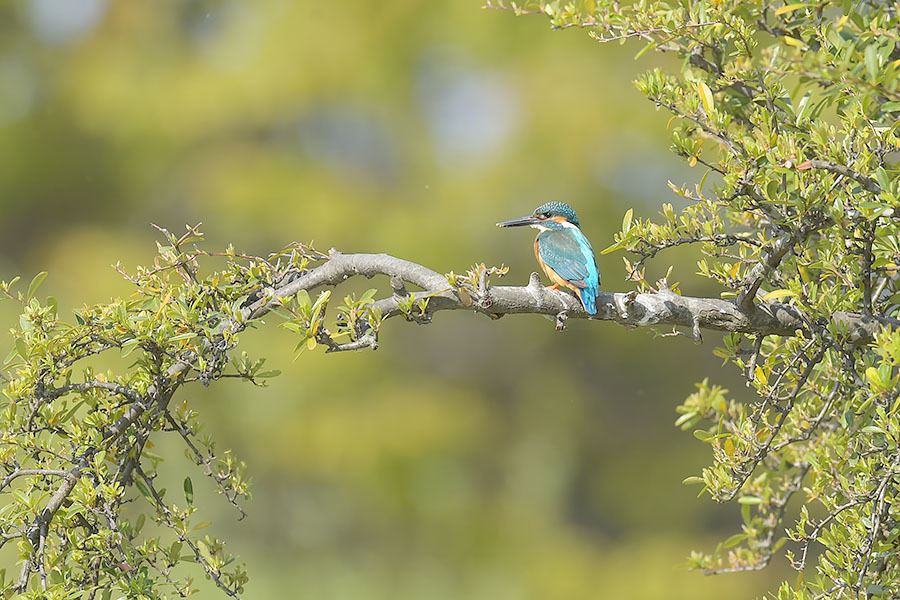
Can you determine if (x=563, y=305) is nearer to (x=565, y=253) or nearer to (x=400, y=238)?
(x=565, y=253)

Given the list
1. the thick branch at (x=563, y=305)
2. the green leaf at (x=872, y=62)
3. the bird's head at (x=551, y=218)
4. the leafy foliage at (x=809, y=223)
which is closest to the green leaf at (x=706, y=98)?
the leafy foliage at (x=809, y=223)

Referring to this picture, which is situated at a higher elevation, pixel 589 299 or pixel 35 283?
pixel 35 283

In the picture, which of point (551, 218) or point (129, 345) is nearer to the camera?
point (129, 345)

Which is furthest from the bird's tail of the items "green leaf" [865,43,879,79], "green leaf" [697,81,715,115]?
"green leaf" [865,43,879,79]

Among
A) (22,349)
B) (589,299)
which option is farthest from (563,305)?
(22,349)

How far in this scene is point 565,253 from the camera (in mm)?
2098

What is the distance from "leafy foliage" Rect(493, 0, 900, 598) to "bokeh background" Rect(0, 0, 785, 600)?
3850 millimetres

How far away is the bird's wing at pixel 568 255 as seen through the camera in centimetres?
190

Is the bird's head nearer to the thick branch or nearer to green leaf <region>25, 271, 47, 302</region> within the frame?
the thick branch

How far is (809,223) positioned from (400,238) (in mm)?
4450

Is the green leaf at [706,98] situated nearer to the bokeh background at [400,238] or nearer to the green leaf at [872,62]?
the green leaf at [872,62]

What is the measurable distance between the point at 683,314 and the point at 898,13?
612 millimetres

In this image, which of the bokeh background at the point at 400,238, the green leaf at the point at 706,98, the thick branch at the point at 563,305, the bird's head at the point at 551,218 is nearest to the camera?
the thick branch at the point at 563,305

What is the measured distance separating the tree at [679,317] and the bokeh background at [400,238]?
3920 millimetres
